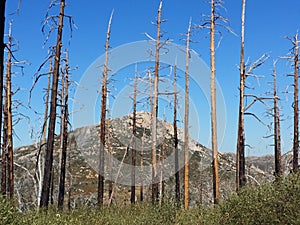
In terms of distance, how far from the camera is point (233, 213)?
43.5ft

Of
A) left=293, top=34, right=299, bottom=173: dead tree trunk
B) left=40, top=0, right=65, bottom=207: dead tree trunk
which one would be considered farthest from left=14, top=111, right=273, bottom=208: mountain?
left=293, top=34, right=299, bottom=173: dead tree trunk

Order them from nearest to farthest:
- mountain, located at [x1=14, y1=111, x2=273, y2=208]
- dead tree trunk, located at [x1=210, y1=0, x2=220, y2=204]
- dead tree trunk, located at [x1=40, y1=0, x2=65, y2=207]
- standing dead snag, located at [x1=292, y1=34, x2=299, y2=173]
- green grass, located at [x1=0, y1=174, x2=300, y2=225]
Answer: green grass, located at [x1=0, y1=174, x2=300, y2=225] < dead tree trunk, located at [x1=40, y1=0, x2=65, y2=207] < dead tree trunk, located at [x1=210, y1=0, x2=220, y2=204] < standing dead snag, located at [x1=292, y1=34, x2=299, y2=173] < mountain, located at [x1=14, y1=111, x2=273, y2=208]

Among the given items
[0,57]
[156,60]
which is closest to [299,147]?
[156,60]

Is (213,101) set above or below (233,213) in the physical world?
above

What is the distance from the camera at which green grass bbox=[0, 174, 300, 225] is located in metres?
10.9

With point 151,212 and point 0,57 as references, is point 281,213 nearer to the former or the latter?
point 151,212

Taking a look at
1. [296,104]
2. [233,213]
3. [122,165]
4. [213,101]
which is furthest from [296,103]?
[122,165]

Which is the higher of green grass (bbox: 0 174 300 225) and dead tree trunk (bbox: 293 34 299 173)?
dead tree trunk (bbox: 293 34 299 173)

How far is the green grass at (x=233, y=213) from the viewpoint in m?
10.9

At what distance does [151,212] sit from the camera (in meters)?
15.0

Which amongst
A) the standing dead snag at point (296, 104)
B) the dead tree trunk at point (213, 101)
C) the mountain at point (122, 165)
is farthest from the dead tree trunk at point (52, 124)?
the standing dead snag at point (296, 104)

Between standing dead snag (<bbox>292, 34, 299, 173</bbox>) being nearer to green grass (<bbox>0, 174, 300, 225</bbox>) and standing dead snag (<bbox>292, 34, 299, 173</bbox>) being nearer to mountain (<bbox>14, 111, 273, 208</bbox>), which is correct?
mountain (<bbox>14, 111, 273, 208</bbox>)

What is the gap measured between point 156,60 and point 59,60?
29.1 feet

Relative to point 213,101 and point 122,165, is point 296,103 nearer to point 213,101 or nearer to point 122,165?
point 213,101
